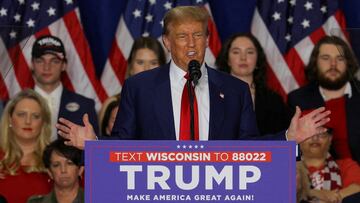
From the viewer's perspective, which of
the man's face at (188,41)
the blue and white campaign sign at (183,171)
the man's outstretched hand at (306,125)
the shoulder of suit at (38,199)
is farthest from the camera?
the shoulder of suit at (38,199)

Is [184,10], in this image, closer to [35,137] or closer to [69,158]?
[69,158]

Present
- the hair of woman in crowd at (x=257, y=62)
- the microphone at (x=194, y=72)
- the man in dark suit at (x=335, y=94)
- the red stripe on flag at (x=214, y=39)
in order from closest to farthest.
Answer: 1. the microphone at (x=194, y=72)
2. the man in dark suit at (x=335, y=94)
3. the hair of woman in crowd at (x=257, y=62)
4. the red stripe on flag at (x=214, y=39)

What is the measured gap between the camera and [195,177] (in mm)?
3441

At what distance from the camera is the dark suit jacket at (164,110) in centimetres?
398

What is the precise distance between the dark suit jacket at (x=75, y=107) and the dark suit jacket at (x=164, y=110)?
2.67 meters

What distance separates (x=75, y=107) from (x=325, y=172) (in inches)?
71.6

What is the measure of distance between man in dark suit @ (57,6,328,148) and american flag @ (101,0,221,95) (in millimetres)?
3434

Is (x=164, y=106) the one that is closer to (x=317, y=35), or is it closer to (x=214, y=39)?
(x=214, y=39)

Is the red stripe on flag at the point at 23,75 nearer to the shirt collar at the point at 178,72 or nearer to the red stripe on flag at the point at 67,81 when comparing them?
the red stripe on flag at the point at 67,81

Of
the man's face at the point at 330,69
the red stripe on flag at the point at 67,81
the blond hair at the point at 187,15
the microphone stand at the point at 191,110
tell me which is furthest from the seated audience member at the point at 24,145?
the microphone stand at the point at 191,110

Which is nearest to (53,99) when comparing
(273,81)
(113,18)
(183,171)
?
(113,18)

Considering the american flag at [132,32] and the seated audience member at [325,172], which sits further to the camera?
the american flag at [132,32]

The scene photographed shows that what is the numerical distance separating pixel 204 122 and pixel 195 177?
55cm

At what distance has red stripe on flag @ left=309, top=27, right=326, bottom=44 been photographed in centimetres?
752
